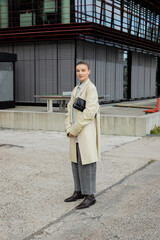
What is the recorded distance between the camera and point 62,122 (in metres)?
13.0

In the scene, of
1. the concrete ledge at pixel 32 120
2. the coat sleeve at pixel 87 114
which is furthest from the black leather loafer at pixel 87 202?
the concrete ledge at pixel 32 120

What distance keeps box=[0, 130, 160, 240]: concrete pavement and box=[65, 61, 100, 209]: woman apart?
34 centimetres

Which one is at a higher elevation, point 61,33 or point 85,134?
point 61,33

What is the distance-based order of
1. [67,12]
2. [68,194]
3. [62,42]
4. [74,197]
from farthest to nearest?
[62,42] < [67,12] < [68,194] < [74,197]

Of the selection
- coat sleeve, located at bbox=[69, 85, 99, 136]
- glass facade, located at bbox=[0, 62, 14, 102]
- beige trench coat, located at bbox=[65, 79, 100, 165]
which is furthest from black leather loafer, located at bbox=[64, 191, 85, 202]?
glass facade, located at bbox=[0, 62, 14, 102]

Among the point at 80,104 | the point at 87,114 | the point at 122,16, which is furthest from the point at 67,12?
the point at 87,114

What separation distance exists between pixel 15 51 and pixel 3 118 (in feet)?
25.4

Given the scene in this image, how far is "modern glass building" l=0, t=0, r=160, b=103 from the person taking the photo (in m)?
19.3

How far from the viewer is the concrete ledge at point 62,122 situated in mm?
11720

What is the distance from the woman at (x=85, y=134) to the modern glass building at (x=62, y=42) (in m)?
13.5

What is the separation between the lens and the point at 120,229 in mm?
4422

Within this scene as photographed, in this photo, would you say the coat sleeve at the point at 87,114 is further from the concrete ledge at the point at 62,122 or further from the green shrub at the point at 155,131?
the green shrub at the point at 155,131

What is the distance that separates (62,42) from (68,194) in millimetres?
14808

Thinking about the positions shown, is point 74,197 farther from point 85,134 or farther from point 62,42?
point 62,42
